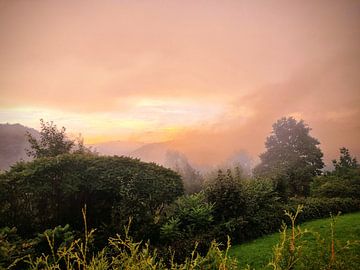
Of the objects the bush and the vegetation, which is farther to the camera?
the bush

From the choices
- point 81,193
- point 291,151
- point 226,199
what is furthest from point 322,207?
point 291,151

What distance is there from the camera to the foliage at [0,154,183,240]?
41.7 ft

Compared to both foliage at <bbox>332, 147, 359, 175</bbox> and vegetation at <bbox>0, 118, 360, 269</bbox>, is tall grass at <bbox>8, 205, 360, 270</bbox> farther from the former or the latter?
foliage at <bbox>332, 147, 359, 175</bbox>

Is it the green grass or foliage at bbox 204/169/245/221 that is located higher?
foliage at bbox 204/169/245/221

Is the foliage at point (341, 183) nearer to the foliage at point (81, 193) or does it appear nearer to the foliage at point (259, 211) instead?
the foliage at point (259, 211)

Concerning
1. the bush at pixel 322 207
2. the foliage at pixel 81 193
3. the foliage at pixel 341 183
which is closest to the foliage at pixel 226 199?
the foliage at pixel 81 193

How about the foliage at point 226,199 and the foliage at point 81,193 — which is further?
the foliage at point 226,199

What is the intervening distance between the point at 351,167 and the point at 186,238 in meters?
23.6

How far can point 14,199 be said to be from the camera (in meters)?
12.8

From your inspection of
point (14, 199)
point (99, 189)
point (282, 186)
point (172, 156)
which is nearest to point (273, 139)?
point (282, 186)

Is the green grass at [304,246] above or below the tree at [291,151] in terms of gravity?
below

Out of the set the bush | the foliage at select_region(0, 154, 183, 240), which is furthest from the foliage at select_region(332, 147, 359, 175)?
the foliage at select_region(0, 154, 183, 240)

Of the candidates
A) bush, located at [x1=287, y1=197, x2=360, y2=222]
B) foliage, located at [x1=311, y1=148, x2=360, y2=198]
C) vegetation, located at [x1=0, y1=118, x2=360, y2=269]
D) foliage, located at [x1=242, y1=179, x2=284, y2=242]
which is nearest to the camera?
vegetation, located at [x1=0, y1=118, x2=360, y2=269]

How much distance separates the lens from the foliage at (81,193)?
1270 cm
